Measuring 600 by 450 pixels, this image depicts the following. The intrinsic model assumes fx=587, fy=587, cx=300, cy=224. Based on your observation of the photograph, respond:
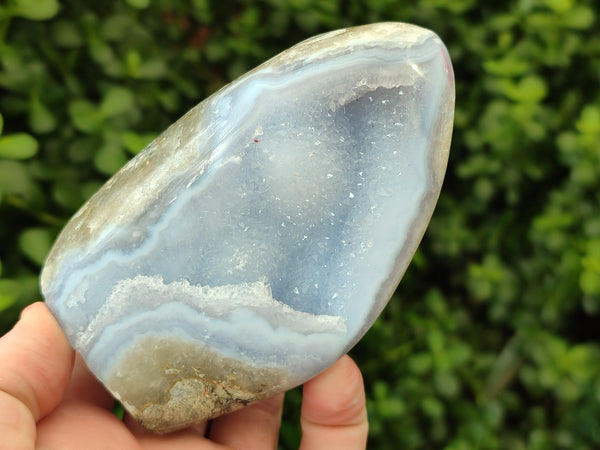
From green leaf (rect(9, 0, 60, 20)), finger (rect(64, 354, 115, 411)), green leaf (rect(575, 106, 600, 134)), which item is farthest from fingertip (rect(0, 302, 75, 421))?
green leaf (rect(575, 106, 600, 134))

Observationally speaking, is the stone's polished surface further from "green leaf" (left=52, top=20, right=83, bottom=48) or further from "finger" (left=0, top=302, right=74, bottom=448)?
"green leaf" (left=52, top=20, right=83, bottom=48)

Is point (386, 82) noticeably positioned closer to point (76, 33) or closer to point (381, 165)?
point (381, 165)

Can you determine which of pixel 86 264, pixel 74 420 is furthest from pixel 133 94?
pixel 74 420

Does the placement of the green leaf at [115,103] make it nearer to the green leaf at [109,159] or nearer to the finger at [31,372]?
the green leaf at [109,159]

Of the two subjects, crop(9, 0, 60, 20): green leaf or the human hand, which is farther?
crop(9, 0, 60, 20): green leaf

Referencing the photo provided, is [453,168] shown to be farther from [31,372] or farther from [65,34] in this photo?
[31,372]

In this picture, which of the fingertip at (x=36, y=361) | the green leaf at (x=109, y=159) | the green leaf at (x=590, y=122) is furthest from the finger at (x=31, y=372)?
the green leaf at (x=590, y=122)
